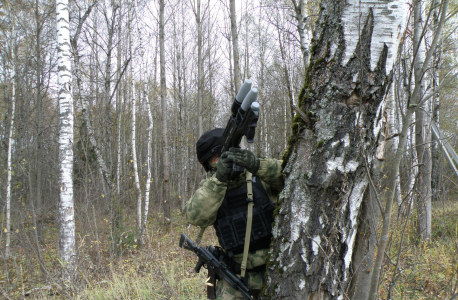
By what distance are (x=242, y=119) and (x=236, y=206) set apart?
0.68m

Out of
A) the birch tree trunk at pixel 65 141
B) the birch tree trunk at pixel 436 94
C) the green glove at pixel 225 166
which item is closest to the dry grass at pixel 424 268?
the birch tree trunk at pixel 436 94

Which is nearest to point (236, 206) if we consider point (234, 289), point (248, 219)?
point (248, 219)

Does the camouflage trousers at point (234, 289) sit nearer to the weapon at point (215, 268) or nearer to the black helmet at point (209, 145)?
the weapon at point (215, 268)

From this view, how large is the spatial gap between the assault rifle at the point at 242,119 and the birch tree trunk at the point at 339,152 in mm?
314

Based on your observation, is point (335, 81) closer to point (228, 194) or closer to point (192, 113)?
point (228, 194)

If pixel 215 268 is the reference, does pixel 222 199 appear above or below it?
above

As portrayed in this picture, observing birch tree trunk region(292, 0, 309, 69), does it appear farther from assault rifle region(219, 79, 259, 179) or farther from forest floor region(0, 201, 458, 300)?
assault rifle region(219, 79, 259, 179)

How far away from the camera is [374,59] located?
49.1 inches

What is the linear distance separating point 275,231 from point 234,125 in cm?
66

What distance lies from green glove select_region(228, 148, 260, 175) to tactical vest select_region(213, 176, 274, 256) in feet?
0.92

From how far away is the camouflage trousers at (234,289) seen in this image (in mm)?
1801

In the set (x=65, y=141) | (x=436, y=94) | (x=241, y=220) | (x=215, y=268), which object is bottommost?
(x=215, y=268)

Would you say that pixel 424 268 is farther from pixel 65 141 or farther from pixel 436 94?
pixel 65 141

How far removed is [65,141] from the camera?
4.62 m
